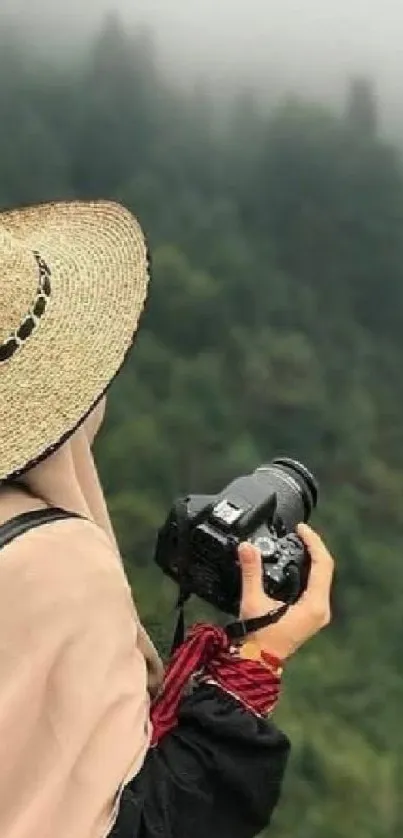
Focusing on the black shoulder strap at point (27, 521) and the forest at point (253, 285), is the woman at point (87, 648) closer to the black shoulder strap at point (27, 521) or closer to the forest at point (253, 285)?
the black shoulder strap at point (27, 521)

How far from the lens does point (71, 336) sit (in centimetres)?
61

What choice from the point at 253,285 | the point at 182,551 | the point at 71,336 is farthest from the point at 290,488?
the point at 253,285

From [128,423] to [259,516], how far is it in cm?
195

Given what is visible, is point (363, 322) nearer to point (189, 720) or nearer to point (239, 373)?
point (239, 373)

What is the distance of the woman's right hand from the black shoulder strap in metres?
0.13

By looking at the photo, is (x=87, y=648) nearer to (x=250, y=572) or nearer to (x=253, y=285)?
(x=250, y=572)

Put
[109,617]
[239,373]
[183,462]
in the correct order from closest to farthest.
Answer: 1. [109,617]
2. [183,462]
3. [239,373]

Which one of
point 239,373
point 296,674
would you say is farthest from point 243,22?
point 296,674

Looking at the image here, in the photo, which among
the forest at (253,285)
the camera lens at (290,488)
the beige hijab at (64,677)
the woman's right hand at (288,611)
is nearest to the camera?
the beige hijab at (64,677)

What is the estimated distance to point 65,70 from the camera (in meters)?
2.89

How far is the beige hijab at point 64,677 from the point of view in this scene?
553 millimetres

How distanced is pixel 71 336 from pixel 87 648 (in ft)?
0.44

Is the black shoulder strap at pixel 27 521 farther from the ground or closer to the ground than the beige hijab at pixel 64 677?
farther from the ground

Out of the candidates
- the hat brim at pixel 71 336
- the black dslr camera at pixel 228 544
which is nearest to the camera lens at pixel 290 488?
the black dslr camera at pixel 228 544
